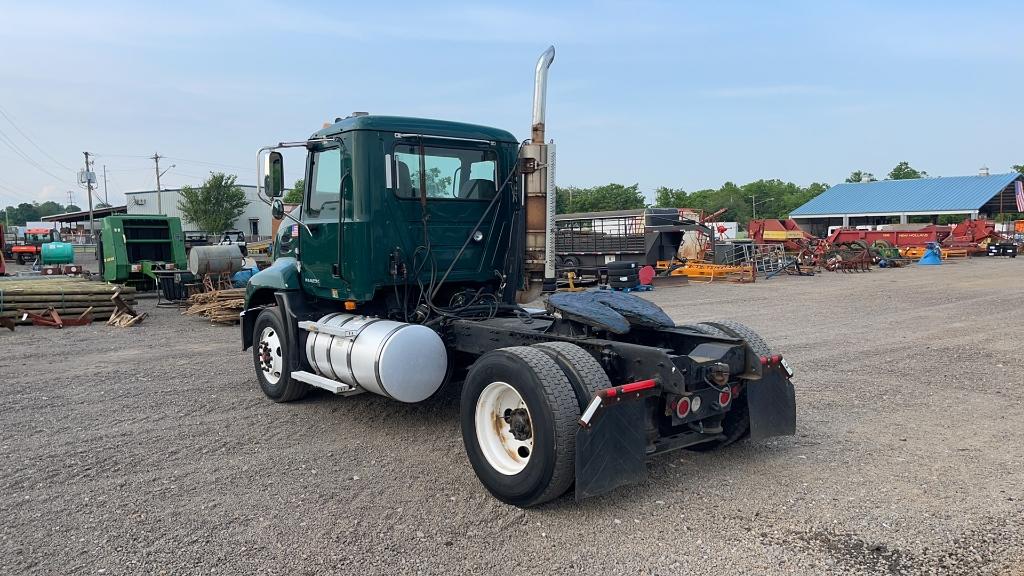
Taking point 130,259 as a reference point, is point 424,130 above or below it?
above

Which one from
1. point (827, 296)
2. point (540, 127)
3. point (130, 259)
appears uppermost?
point (540, 127)

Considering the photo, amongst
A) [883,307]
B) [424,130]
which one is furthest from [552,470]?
[883,307]

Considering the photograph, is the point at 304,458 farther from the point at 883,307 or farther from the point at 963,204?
the point at 963,204

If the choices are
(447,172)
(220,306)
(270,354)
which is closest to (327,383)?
(270,354)

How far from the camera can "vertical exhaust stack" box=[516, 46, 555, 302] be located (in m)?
5.82

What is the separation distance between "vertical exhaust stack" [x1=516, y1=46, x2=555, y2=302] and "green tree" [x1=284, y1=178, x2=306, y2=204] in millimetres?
2091

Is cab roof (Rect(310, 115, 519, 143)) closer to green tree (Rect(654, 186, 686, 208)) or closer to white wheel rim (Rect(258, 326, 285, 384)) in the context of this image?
white wheel rim (Rect(258, 326, 285, 384))

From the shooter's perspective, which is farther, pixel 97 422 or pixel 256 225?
pixel 256 225

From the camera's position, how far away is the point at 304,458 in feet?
17.5

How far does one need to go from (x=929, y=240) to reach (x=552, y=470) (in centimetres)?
3704

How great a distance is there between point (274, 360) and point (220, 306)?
6.77 m

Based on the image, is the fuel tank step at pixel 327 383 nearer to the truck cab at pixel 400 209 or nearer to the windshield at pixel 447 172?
the truck cab at pixel 400 209

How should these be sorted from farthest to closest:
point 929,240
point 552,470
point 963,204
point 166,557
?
1. point 963,204
2. point 929,240
3. point 552,470
4. point 166,557

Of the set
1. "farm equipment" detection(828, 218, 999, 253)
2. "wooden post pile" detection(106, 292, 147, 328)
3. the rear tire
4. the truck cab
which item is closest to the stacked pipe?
"wooden post pile" detection(106, 292, 147, 328)
